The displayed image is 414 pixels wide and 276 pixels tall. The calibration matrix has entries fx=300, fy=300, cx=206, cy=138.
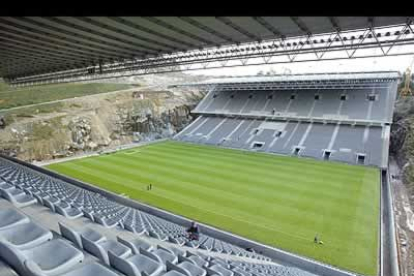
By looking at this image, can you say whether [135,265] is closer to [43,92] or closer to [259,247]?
[259,247]

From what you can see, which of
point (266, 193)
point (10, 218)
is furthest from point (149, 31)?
point (266, 193)

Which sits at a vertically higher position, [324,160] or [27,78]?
[27,78]

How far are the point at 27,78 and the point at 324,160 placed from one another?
25603 mm

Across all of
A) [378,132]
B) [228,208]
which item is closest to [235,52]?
[228,208]

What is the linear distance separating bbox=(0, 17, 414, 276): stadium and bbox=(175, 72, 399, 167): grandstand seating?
0.16m

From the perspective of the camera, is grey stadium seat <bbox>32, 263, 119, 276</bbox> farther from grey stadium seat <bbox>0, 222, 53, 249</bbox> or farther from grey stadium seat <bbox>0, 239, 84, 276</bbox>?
grey stadium seat <bbox>0, 222, 53, 249</bbox>

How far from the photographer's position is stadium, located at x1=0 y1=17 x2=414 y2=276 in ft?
13.8

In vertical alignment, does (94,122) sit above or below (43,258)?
above

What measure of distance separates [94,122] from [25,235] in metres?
29.4

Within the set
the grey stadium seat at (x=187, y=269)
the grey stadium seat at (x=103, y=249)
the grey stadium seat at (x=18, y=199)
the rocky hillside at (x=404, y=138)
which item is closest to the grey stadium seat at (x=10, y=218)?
the grey stadium seat at (x=103, y=249)

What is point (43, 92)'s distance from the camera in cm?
4144

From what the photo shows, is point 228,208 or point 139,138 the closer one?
point 228,208

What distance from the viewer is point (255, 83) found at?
34219 mm

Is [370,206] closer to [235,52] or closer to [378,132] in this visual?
[235,52]
